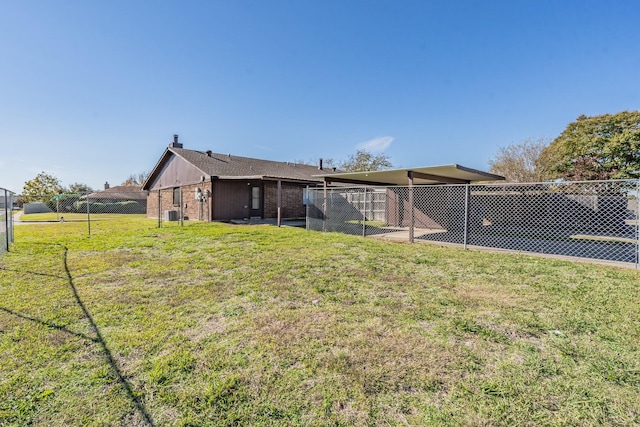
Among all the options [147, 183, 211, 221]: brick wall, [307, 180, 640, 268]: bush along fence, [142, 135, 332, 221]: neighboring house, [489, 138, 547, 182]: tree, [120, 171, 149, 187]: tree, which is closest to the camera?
[307, 180, 640, 268]: bush along fence

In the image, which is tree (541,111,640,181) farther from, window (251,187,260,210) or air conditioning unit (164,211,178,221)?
air conditioning unit (164,211,178,221)

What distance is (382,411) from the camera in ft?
5.90

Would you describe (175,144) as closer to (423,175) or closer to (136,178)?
(423,175)

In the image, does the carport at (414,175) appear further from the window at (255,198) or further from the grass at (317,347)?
the window at (255,198)

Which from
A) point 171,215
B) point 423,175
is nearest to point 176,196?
point 171,215

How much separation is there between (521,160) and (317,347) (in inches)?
1050

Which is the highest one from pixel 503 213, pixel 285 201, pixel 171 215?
pixel 285 201

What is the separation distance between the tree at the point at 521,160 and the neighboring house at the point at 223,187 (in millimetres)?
16822

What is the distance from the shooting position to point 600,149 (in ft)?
56.3

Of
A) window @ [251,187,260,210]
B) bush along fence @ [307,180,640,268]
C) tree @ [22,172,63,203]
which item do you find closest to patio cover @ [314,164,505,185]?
bush along fence @ [307,180,640,268]

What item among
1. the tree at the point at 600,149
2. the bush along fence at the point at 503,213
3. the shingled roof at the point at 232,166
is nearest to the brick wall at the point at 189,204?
the shingled roof at the point at 232,166

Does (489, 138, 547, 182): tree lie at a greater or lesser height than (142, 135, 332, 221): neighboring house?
greater

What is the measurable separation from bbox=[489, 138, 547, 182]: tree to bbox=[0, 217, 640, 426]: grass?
21.2 metres

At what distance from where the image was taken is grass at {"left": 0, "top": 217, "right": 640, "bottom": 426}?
A: 180 cm
